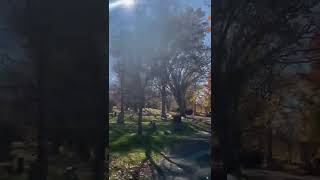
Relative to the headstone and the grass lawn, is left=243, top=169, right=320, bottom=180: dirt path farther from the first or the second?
the grass lawn

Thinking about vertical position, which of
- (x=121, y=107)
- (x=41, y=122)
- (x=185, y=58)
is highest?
(x=185, y=58)

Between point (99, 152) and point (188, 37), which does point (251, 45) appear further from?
point (188, 37)

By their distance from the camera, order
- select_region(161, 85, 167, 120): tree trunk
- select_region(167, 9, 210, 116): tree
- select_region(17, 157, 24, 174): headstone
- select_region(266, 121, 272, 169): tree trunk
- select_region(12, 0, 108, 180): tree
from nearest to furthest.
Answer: select_region(266, 121, 272, 169): tree trunk
select_region(17, 157, 24, 174): headstone
select_region(12, 0, 108, 180): tree
select_region(167, 9, 210, 116): tree
select_region(161, 85, 167, 120): tree trunk

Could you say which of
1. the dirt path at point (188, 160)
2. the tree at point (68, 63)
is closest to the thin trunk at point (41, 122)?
the tree at point (68, 63)

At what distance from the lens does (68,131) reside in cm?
489

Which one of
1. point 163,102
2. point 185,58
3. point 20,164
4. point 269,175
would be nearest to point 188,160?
point 163,102

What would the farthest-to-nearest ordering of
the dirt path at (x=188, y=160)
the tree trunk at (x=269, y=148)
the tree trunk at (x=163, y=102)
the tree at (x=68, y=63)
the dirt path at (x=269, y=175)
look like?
the tree trunk at (x=163, y=102) < the dirt path at (x=188, y=160) < the tree at (x=68, y=63) < the tree trunk at (x=269, y=148) < the dirt path at (x=269, y=175)

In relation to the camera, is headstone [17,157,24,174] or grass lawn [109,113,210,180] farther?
grass lawn [109,113,210,180]

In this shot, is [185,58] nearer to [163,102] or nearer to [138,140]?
Result: [163,102]

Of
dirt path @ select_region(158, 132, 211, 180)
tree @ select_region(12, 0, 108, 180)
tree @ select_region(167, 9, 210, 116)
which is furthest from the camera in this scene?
tree @ select_region(167, 9, 210, 116)

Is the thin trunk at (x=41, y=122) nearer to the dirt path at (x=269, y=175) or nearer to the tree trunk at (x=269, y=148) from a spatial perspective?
the dirt path at (x=269, y=175)

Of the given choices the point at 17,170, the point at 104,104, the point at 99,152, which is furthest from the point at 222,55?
the point at 17,170

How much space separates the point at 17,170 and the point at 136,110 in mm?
3536

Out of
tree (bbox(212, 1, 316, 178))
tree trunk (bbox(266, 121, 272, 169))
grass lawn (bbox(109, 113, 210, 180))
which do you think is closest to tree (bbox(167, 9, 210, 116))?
grass lawn (bbox(109, 113, 210, 180))
